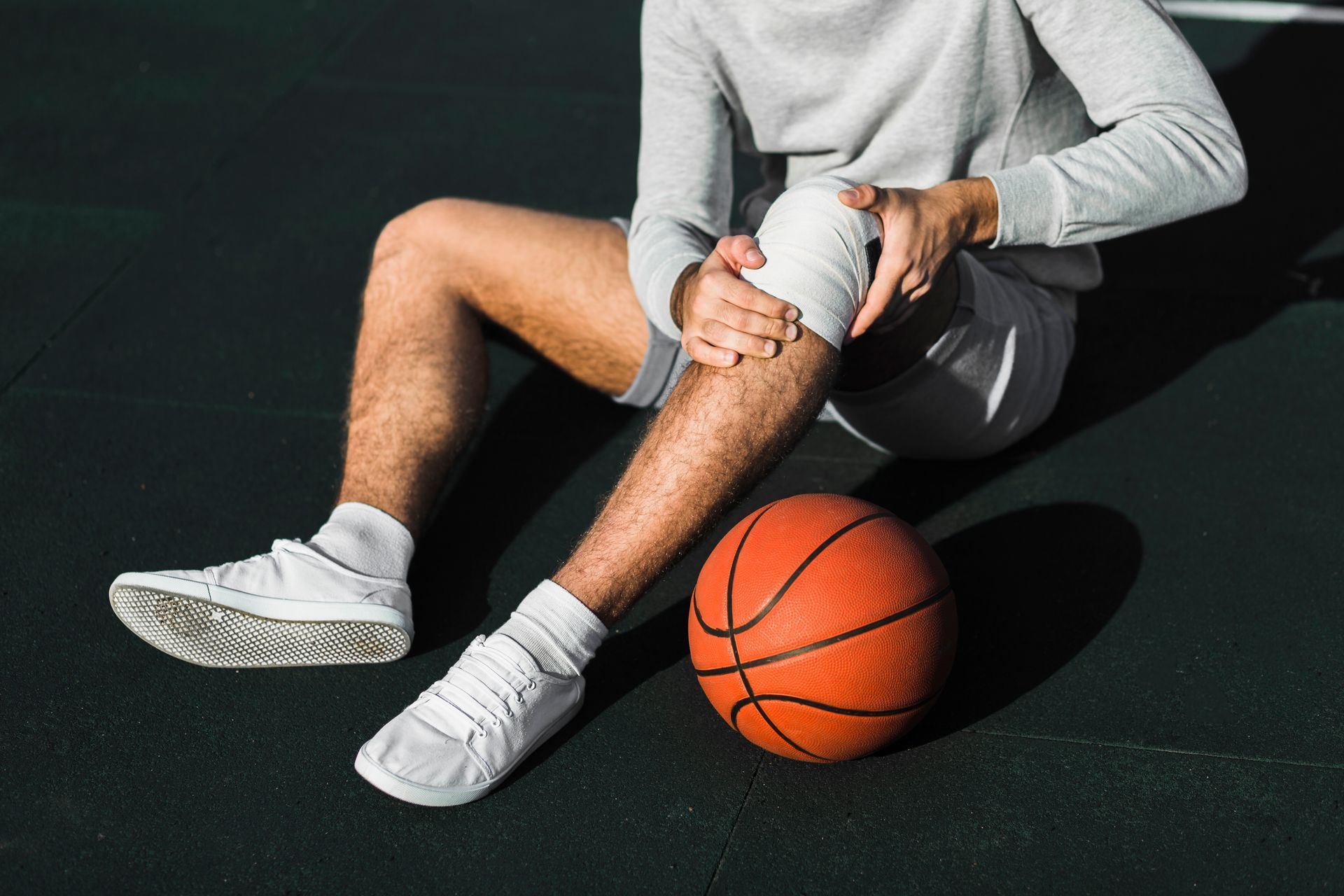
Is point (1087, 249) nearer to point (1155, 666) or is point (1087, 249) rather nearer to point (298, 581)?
point (1155, 666)

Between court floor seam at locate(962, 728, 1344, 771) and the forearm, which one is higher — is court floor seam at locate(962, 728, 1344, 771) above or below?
below

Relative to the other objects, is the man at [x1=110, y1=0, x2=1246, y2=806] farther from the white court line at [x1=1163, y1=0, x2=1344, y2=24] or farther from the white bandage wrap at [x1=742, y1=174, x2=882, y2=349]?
the white court line at [x1=1163, y1=0, x2=1344, y2=24]

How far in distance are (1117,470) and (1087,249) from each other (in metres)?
0.45

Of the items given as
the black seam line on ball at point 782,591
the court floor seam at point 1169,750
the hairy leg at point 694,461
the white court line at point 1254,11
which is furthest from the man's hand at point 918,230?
the white court line at point 1254,11

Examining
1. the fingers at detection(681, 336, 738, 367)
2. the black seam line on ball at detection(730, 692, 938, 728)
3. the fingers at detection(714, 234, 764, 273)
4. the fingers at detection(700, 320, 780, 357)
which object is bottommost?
the black seam line on ball at detection(730, 692, 938, 728)

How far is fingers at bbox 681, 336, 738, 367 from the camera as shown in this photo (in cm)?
177

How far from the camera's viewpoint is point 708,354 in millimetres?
1792

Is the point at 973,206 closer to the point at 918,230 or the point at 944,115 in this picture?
the point at 918,230

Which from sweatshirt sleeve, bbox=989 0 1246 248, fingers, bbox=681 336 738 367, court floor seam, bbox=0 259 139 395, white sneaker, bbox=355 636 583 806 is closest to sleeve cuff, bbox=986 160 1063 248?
sweatshirt sleeve, bbox=989 0 1246 248

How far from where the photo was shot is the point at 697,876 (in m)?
1.75

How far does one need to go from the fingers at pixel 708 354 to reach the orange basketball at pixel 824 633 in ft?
0.81

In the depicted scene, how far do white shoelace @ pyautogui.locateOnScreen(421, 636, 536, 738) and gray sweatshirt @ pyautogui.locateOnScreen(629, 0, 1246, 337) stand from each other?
0.62 meters

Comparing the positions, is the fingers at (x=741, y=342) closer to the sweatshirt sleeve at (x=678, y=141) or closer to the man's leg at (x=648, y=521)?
the man's leg at (x=648, y=521)

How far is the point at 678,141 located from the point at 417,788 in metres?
1.16
